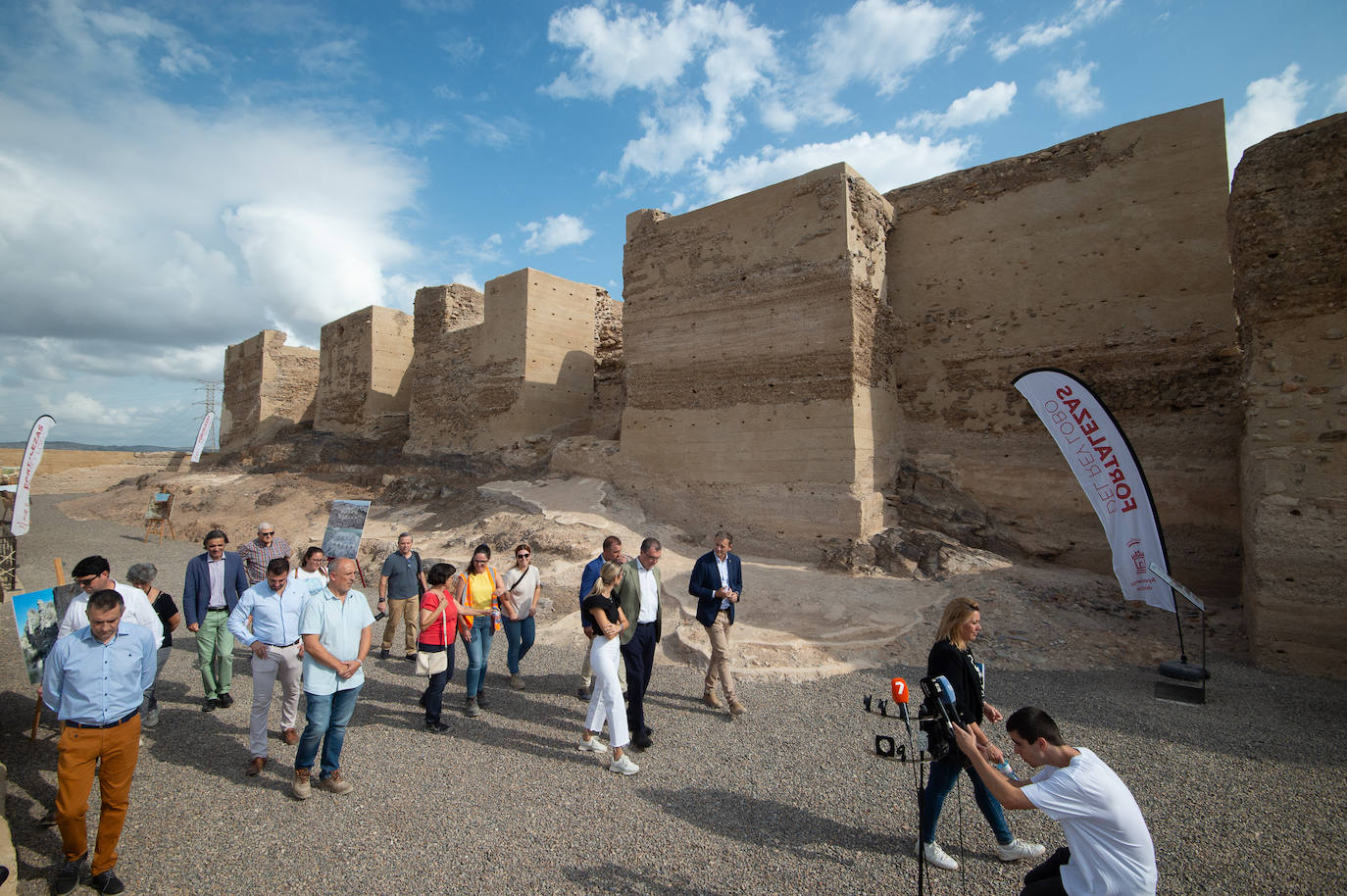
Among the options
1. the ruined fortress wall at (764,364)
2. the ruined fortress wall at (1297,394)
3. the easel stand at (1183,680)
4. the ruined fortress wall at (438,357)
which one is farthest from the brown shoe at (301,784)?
the ruined fortress wall at (438,357)

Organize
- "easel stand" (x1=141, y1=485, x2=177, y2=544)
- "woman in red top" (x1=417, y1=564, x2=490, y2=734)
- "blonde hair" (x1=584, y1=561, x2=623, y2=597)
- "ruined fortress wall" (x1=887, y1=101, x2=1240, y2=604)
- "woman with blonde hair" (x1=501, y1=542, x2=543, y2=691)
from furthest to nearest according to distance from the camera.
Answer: "easel stand" (x1=141, y1=485, x2=177, y2=544), "ruined fortress wall" (x1=887, y1=101, x2=1240, y2=604), "woman with blonde hair" (x1=501, y1=542, x2=543, y2=691), "woman in red top" (x1=417, y1=564, x2=490, y2=734), "blonde hair" (x1=584, y1=561, x2=623, y2=597)

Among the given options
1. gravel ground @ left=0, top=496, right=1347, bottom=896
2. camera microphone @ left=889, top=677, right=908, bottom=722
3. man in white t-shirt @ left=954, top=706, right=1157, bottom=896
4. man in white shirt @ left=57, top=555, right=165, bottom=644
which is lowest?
gravel ground @ left=0, top=496, right=1347, bottom=896

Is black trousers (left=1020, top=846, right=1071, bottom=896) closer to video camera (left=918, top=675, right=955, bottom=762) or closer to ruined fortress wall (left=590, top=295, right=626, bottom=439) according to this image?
video camera (left=918, top=675, right=955, bottom=762)

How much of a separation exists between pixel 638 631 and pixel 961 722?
8.53 feet

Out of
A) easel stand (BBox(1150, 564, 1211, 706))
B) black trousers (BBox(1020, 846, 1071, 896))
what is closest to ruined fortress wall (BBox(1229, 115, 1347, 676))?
easel stand (BBox(1150, 564, 1211, 706))

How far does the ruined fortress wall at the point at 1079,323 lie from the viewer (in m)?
9.52

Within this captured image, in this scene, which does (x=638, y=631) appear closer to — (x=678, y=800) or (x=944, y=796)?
(x=678, y=800)

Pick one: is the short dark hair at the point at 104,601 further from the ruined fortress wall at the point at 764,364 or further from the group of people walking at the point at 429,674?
the ruined fortress wall at the point at 764,364

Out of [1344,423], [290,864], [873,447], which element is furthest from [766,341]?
[290,864]

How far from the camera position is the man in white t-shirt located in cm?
242

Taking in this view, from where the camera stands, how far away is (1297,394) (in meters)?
6.86

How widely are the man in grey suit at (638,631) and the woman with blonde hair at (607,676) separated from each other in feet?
0.30

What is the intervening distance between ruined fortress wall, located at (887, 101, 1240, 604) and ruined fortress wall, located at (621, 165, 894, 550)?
103 centimetres

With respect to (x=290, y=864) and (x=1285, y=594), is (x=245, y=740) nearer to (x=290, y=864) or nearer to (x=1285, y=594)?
(x=290, y=864)
